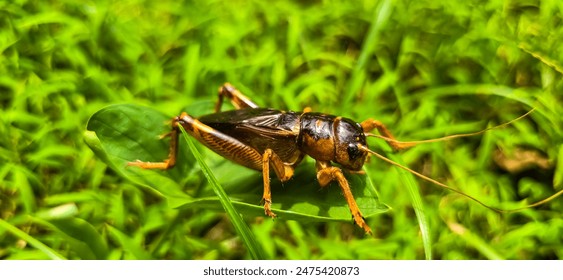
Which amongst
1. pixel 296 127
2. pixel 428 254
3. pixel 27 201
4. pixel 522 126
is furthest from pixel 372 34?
pixel 27 201

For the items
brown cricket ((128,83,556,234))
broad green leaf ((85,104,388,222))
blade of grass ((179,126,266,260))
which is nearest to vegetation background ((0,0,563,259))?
broad green leaf ((85,104,388,222))

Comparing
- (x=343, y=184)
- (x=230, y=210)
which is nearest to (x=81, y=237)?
(x=230, y=210)

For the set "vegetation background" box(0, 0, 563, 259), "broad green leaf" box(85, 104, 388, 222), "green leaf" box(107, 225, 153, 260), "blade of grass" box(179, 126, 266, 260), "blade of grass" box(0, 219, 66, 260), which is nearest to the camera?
"blade of grass" box(179, 126, 266, 260)

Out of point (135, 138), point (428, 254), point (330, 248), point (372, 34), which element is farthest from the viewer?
point (372, 34)

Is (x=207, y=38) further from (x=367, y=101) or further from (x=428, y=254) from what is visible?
(x=428, y=254)

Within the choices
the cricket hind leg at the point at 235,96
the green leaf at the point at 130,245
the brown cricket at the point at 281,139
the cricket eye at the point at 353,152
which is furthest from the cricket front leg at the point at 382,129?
the green leaf at the point at 130,245

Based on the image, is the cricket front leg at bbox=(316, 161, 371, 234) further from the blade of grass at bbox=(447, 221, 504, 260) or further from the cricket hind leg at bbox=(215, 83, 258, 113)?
the blade of grass at bbox=(447, 221, 504, 260)
